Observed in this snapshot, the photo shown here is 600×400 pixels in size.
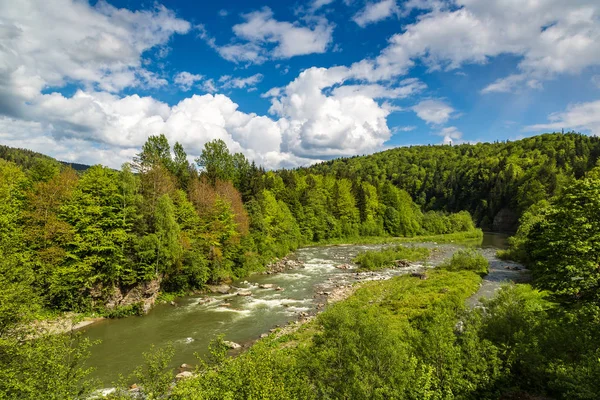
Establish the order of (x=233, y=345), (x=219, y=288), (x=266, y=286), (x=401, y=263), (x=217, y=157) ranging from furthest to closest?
(x=217, y=157), (x=401, y=263), (x=266, y=286), (x=219, y=288), (x=233, y=345)

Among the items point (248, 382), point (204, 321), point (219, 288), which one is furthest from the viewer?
point (219, 288)

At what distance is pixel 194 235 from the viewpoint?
43.4 meters

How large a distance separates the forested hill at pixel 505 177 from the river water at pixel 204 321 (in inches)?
3288

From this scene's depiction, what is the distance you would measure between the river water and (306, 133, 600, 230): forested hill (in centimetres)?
8351

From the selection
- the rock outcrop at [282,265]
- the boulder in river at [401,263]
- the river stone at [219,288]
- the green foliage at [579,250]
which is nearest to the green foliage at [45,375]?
the green foliage at [579,250]

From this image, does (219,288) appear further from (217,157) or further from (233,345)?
(217,157)

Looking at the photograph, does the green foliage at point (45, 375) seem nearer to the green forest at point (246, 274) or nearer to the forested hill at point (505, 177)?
the green forest at point (246, 274)

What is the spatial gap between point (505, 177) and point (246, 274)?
139 meters

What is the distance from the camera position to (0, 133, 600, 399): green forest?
1257 centimetres

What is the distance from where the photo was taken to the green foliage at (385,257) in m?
56.5

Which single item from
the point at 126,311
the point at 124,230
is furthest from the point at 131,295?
the point at 124,230

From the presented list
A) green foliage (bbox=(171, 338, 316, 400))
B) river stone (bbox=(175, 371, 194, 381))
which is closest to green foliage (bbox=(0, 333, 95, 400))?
green foliage (bbox=(171, 338, 316, 400))

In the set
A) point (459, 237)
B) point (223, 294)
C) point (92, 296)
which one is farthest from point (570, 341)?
point (459, 237)

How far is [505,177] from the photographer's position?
143 meters
